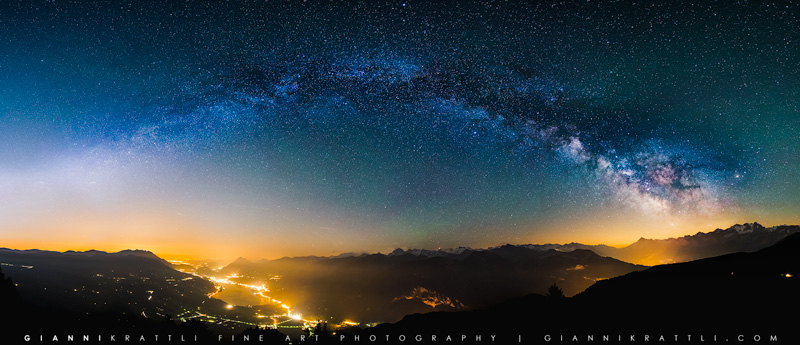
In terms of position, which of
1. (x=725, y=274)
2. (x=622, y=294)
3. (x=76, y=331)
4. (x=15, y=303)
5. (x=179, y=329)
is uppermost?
(x=725, y=274)

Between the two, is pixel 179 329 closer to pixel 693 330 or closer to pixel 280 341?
pixel 280 341

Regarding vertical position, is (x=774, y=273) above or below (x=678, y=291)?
above

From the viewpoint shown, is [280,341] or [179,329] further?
[179,329]

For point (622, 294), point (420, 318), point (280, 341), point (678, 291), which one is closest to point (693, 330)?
point (678, 291)

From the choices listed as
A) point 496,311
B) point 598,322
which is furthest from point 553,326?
point 496,311

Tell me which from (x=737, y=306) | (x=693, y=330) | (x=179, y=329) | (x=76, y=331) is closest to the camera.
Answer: (x=693, y=330)

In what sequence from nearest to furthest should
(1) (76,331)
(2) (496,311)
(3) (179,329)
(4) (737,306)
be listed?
(4) (737,306)
(3) (179,329)
(2) (496,311)
(1) (76,331)
